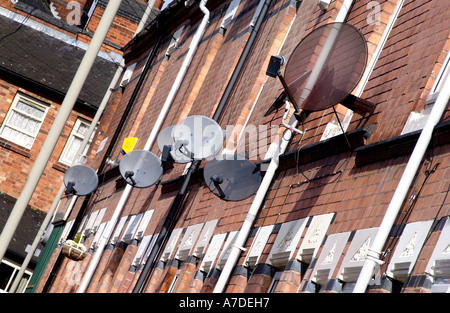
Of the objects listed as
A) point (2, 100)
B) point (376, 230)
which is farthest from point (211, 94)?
point (2, 100)

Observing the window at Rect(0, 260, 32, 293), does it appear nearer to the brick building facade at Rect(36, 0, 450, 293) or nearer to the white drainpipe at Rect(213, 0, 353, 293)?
the brick building facade at Rect(36, 0, 450, 293)

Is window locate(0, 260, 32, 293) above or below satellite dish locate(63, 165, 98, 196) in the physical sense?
above

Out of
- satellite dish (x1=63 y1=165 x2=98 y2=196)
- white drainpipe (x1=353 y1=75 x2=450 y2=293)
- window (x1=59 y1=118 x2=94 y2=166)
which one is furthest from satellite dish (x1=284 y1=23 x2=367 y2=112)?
window (x1=59 y1=118 x2=94 y2=166)

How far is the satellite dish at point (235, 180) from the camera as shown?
36.0ft

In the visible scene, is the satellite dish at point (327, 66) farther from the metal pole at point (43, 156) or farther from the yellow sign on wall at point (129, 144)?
the yellow sign on wall at point (129, 144)

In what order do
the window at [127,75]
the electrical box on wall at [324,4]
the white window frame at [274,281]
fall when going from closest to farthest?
the white window frame at [274,281]
the electrical box on wall at [324,4]
the window at [127,75]

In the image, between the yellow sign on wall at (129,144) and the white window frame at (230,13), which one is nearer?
the white window frame at (230,13)

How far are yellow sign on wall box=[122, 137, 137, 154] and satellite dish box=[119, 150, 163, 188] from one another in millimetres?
5381

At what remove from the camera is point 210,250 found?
1261cm

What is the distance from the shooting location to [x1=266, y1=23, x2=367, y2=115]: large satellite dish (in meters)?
8.27

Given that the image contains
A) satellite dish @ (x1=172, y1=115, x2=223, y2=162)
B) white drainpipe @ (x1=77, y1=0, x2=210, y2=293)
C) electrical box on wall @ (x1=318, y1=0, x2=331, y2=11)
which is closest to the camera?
electrical box on wall @ (x1=318, y1=0, x2=331, y2=11)

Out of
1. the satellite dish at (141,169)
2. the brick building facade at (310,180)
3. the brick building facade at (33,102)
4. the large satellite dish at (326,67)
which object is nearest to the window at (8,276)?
the brick building facade at (33,102)

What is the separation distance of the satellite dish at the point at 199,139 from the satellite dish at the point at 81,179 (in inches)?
317
